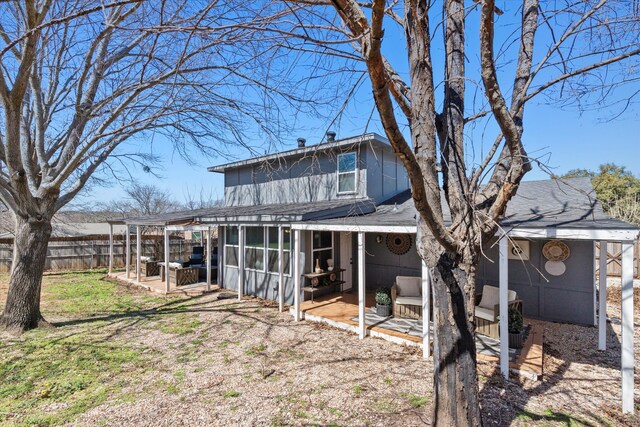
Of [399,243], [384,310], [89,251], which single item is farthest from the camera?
[89,251]

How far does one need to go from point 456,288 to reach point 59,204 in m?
8.43

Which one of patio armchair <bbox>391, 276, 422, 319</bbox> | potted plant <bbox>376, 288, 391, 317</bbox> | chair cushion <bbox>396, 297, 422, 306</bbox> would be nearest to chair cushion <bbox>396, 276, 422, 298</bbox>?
patio armchair <bbox>391, 276, 422, 319</bbox>

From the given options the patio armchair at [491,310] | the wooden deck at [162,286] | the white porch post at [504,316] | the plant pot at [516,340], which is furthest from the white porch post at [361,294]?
the wooden deck at [162,286]

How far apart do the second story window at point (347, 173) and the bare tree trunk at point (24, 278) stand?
7.50 metres

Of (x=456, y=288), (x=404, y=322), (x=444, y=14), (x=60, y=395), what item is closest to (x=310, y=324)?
(x=404, y=322)

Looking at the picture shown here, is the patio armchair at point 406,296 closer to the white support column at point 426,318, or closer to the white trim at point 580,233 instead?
the white support column at point 426,318

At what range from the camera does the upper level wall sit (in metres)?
9.70

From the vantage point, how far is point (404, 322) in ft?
22.6

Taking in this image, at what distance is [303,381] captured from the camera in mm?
4535

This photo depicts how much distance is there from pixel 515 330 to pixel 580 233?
84.7 inches

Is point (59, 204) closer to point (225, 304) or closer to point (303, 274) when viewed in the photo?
point (225, 304)

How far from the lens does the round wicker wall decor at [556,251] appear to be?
698 centimetres

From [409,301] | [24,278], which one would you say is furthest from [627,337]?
[24,278]

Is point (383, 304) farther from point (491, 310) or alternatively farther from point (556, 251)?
point (556, 251)
